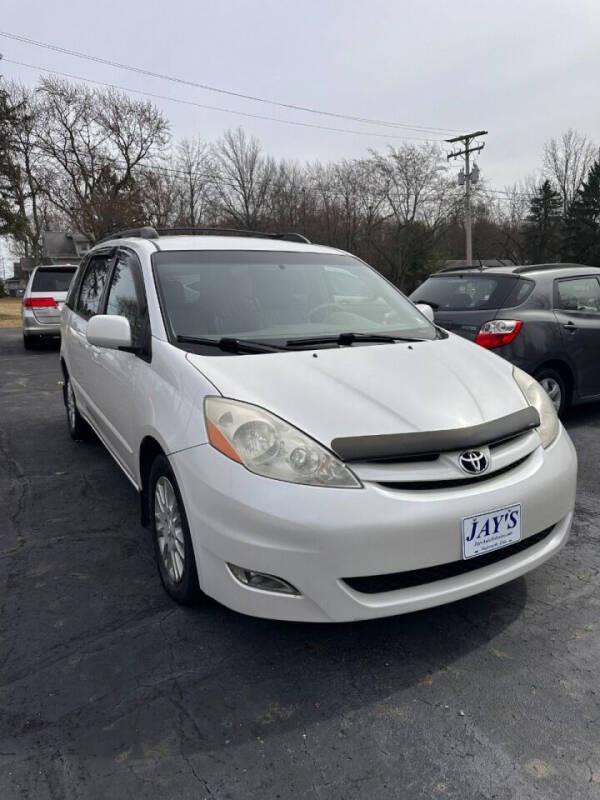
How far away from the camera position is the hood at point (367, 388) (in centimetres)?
230

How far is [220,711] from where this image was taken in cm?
209

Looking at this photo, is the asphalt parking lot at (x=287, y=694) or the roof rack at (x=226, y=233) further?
the roof rack at (x=226, y=233)

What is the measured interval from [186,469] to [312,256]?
2.05 m

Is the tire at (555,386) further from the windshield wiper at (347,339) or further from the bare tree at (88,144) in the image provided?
the bare tree at (88,144)

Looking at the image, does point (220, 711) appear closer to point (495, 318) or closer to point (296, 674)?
point (296, 674)

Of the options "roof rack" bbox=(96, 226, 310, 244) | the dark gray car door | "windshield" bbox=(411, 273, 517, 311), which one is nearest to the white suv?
"roof rack" bbox=(96, 226, 310, 244)

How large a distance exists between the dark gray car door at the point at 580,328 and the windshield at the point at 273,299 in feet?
8.23

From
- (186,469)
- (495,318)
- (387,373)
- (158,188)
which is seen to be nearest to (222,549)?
(186,469)

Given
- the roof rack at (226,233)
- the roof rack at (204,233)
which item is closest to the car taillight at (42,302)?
the roof rack at (204,233)

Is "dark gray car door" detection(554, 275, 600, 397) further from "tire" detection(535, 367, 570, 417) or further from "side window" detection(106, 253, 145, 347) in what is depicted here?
"side window" detection(106, 253, 145, 347)

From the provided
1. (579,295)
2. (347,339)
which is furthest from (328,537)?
(579,295)

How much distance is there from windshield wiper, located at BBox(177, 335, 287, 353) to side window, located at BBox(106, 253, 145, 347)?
36cm

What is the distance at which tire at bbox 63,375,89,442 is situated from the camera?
533cm

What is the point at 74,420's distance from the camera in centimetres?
544
